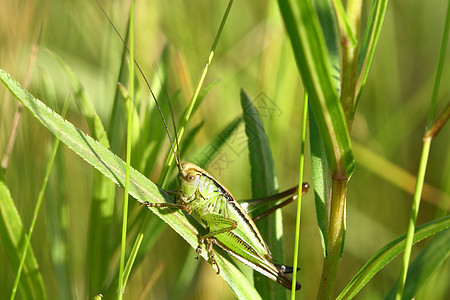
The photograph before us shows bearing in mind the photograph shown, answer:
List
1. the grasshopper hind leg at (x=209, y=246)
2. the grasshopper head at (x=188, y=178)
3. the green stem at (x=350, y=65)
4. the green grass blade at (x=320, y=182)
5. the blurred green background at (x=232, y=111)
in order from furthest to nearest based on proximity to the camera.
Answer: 1. the blurred green background at (x=232, y=111)
2. the grasshopper head at (x=188, y=178)
3. the grasshopper hind leg at (x=209, y=246)
4. the green grass blade at (x=320, y=182)
5. the green stem at (x=350, y=65)

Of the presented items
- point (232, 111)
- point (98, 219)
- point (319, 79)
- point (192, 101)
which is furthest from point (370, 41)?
point (232, 111)

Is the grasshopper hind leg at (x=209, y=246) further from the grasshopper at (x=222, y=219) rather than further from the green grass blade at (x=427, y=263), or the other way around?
the green grass blade at (x=427, y=263)

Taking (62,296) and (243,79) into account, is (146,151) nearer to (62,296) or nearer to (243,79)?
(62,296)

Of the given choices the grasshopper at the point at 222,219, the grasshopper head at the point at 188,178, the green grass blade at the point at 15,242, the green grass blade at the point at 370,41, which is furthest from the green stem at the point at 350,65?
the green grass blade at the point at 15,242

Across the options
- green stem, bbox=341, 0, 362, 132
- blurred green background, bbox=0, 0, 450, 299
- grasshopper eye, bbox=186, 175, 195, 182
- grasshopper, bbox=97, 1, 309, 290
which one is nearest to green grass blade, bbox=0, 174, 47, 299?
grasshopper, bbox=97, 1, 309, 290

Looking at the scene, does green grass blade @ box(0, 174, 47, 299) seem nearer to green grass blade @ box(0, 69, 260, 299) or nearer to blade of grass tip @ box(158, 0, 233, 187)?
green grass blade @ box(0, 69, 260, 299)

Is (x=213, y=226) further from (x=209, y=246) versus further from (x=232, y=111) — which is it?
(x=232, y=111)

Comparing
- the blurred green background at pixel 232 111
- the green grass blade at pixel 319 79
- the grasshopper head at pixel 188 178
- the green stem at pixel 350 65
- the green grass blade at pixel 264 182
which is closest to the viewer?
the green grass blade at pixel 319 79
